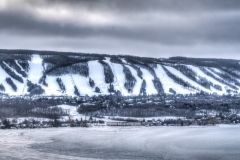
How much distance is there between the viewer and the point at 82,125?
58062 millimetres

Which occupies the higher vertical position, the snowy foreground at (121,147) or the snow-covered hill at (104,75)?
the snow-covered hill at (104,75)

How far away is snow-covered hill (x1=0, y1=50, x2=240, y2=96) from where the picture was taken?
122500 mm

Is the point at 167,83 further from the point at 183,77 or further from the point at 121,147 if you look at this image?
the point at 121,147

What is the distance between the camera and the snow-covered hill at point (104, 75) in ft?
402

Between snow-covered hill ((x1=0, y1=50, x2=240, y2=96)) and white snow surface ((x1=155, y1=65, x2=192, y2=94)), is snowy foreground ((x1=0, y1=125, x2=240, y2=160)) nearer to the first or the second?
snow-covered hill ((x1=0, y1=50, x2=240, y2=96))

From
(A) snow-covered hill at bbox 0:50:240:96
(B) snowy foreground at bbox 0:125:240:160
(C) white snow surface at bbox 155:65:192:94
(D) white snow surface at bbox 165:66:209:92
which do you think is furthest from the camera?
(D) white snow surface at bbox 165:66:209:92

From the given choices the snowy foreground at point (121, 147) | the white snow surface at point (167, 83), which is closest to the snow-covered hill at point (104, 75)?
the white snow surface at point (167, 83)

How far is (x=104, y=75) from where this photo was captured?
13400cm

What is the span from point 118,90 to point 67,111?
48.1 m

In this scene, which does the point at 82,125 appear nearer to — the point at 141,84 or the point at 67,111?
the point at 67,111

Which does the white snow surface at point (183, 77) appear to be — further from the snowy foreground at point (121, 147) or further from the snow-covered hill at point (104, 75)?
the snowy foreground at point (121, 147)

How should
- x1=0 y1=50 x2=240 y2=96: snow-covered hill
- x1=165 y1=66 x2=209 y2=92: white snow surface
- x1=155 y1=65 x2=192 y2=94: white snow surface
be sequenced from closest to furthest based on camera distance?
x1=0 y1=50 x2=240 y2=96: snow-covered hill < x1=155 y1=65 x2=192 y2=94: white snow surface < x1=165 y1=66 x2=209 y2=92: white snow surface

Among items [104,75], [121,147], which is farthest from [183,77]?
[121,147]

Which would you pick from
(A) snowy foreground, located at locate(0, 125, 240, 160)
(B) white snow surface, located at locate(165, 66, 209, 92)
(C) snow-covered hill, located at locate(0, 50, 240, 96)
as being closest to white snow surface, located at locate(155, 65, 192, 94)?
(C) snow-covered hill, located at locate(0, 50, 240, 96)
